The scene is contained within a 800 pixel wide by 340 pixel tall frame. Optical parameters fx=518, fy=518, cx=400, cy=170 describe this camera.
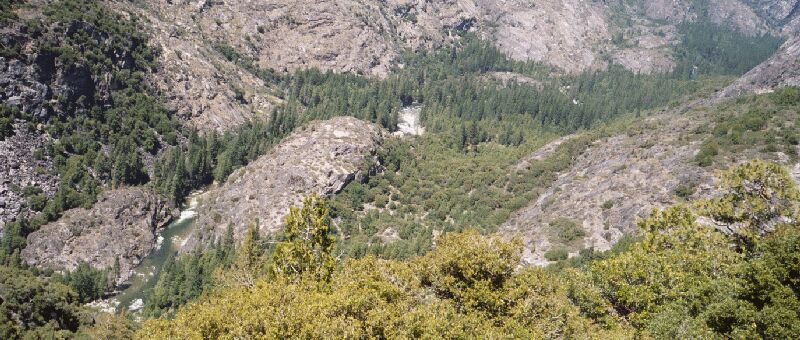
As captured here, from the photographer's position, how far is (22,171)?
144 meters

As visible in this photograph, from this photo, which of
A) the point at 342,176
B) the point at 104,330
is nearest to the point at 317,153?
the point at 342,176

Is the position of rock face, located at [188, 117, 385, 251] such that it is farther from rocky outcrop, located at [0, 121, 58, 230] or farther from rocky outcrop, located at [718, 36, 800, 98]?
rocky outcrop, located at [718, 36, 800, 98]

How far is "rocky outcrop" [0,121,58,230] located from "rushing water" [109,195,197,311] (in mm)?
32665

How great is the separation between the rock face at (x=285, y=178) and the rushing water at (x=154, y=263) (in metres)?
5.37

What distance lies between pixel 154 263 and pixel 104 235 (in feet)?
50.8

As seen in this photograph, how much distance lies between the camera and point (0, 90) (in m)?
149

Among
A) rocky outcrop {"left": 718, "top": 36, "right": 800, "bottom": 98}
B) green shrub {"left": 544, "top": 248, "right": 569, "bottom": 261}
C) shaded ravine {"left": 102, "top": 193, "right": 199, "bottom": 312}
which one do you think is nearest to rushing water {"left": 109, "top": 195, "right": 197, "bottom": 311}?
shaded ravine {"left": 102, "top": 193, "right": 199, "bottom": 312}

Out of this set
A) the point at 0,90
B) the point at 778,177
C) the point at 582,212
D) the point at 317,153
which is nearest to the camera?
the point at 778,177

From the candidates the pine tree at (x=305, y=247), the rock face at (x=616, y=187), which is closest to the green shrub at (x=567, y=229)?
the rock face at (x=616, y=187)

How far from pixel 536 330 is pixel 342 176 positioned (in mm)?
135671

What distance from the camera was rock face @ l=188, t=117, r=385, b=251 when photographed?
15212 cm

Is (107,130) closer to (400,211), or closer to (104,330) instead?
(400,211)

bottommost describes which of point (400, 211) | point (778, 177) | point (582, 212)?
point (400, 211)

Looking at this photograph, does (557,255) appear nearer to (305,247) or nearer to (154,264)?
(305,247)
